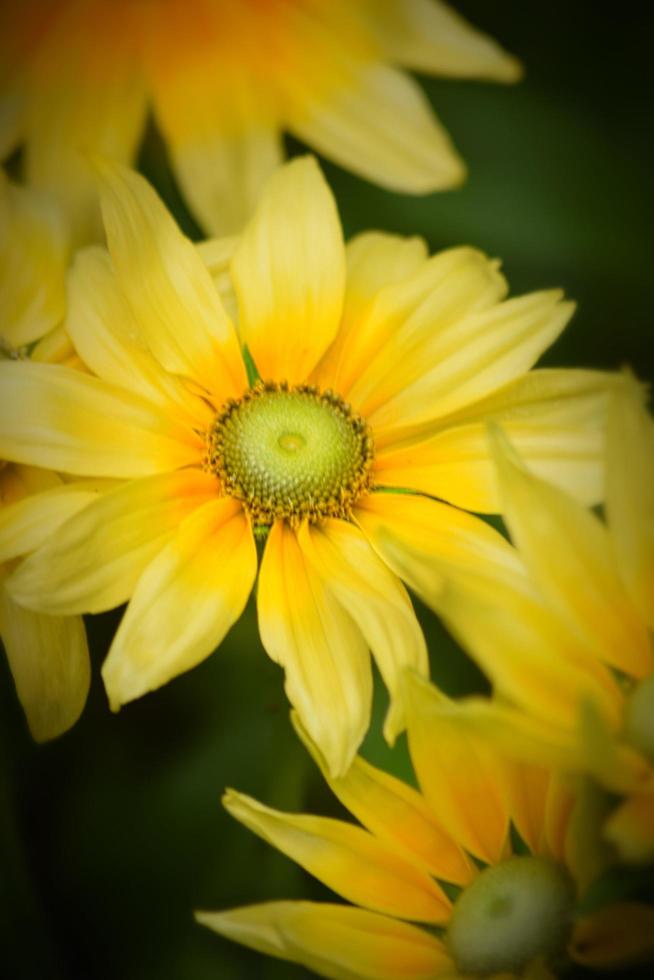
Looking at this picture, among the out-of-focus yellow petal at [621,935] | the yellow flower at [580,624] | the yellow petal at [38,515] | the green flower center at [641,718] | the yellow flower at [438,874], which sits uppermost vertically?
the yellow petal at [38,515]

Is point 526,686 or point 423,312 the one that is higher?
point 423,312

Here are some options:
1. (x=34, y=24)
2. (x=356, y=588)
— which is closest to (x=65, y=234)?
(x=34, y=24)

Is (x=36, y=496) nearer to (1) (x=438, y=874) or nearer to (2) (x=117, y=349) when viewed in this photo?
(2) (x=117, y=349)

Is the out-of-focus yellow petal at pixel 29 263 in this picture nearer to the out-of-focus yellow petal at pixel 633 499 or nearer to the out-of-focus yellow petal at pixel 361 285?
the out-of-focus yellow petal at pixel 361 285

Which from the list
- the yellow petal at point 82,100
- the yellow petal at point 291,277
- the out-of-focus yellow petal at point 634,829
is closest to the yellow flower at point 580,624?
the out-of-focus yellow petal at point 634,829

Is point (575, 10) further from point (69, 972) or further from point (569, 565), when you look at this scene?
point (69, 972)
